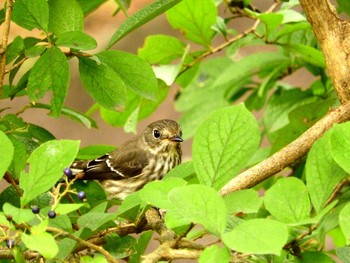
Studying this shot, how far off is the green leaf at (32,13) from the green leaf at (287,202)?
72 cm

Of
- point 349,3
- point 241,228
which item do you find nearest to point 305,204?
point 241,228

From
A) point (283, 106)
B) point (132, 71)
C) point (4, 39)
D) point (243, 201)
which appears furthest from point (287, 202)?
point (283, 106)

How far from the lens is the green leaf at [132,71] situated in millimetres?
2062

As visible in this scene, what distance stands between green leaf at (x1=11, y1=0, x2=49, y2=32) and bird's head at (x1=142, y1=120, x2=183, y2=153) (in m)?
2.37

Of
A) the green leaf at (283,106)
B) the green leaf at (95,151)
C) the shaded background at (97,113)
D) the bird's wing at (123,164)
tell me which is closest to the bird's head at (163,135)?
the bird's wing at (123,164)

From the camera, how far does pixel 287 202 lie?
63.6 inches

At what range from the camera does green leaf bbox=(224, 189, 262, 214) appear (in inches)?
61.7

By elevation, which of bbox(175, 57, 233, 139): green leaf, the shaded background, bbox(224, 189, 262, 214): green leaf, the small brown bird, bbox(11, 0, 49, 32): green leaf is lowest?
the shaded background

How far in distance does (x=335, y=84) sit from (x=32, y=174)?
2.74ft

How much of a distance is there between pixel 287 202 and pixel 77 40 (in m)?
0.63

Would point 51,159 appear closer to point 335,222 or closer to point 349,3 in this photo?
point 335,222

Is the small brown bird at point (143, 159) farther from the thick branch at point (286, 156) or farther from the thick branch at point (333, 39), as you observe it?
the thick branch at point (286, 156)

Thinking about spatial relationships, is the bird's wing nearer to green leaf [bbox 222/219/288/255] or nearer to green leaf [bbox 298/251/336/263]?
green leaf [bbox 298/251/336/263]

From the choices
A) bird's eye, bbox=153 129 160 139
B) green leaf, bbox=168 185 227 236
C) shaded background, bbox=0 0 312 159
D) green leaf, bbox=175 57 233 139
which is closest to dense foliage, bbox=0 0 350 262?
green leaf, bbox=168 185 227 236
